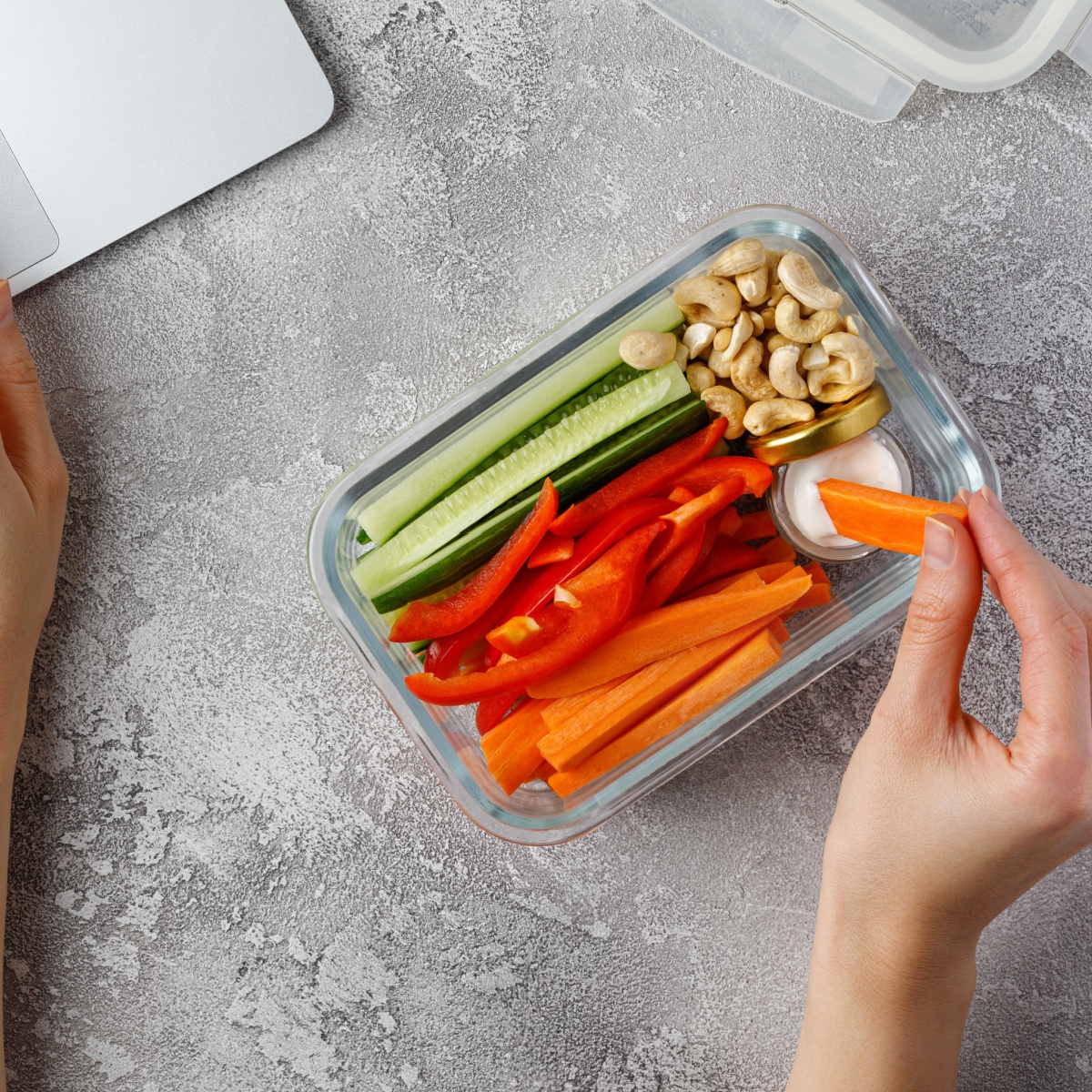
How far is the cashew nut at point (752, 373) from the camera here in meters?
0.95

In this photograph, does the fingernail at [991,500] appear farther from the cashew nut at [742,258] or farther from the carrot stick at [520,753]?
the carrot stick at [520,753]

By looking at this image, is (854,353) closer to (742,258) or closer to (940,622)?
(742,258)

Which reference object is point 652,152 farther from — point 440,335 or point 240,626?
point 240,626

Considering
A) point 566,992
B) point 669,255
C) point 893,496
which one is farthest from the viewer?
point 566,992

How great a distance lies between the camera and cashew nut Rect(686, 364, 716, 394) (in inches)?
38.1

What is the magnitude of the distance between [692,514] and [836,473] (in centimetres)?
20

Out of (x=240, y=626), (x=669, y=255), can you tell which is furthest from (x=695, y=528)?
(x=240, y=626)

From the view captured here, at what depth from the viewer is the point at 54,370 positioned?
3.65ft

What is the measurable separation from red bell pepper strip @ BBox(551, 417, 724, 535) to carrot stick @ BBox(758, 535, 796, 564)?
127 mm

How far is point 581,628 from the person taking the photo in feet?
2.96

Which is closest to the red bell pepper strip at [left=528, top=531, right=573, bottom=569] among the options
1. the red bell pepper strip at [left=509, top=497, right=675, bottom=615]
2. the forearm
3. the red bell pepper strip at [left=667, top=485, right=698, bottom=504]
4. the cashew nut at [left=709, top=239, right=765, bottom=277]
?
the red bell pepper strip at [left=509, top=497, right=675, bottom=615]

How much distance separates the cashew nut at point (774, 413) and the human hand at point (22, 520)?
85 cm

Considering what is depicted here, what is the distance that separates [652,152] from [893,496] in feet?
1.76

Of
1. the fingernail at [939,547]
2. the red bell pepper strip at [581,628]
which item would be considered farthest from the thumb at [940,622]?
the red bell pepper strip at [581,628]
